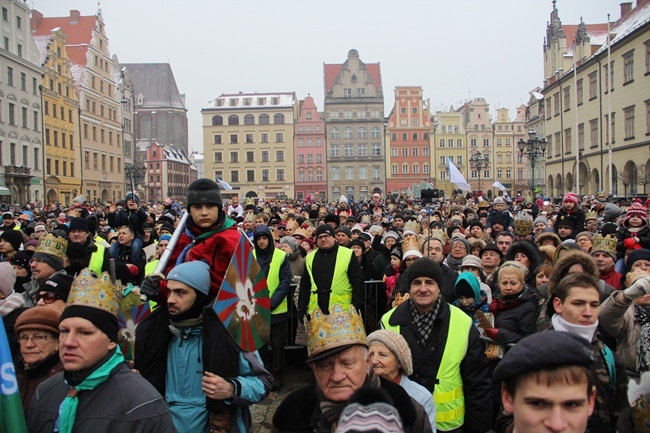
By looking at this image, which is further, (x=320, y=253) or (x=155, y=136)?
(x=155, y=136)

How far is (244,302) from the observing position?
3.26 metres

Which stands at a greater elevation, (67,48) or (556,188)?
(67,48)

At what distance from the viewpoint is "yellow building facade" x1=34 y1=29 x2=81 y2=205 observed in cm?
5088

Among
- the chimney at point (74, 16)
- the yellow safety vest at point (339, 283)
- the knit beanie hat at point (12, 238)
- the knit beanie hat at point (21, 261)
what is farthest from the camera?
the chimney at point (74, 16)

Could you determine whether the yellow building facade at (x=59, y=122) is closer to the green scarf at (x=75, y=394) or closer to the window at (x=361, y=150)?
the window at (x=361, y=150)

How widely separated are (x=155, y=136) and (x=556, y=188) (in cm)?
8402

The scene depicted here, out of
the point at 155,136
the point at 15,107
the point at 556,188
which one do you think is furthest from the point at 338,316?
the point at 155,136

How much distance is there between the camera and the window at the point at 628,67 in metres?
36.4

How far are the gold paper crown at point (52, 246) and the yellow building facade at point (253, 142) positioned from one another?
76919 mm

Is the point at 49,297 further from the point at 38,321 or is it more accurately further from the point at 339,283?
the point at 339,283

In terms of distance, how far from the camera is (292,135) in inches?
3260

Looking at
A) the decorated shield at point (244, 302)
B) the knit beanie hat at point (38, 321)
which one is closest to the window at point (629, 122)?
the decorated shield at point (244, 302)

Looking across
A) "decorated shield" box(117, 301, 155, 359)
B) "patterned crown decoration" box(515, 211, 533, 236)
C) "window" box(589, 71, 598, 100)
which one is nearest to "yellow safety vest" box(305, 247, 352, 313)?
"decorated shield" box(117, 301, 155, 359)

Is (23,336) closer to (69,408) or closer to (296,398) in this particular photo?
(69,408)
